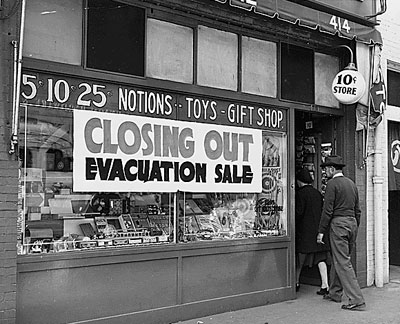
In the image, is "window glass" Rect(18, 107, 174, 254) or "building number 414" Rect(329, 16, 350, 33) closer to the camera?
"window glass" Rect(18, 107, 174, 254)

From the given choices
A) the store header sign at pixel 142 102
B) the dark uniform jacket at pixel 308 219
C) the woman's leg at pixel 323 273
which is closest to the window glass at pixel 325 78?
the store header sign at pixel 142 102

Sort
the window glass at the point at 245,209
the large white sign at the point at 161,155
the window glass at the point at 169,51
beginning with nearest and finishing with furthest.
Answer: the large white sign at the point at 161,155
the window glass at the point at 169,51
the window glass at the point at 245,209

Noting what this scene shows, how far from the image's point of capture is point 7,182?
5.06 meters

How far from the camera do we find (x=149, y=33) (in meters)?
6.39

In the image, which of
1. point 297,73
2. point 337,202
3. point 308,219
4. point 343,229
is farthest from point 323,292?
point 297,73

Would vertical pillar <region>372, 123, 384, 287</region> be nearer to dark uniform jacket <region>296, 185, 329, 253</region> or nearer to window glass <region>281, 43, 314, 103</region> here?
dark uniform jacket <region>296, 185, 329, 253</region>

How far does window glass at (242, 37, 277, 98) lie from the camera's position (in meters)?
7.41

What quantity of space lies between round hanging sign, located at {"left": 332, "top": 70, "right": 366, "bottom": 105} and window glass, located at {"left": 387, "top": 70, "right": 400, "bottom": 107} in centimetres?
163

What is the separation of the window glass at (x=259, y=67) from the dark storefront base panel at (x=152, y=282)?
2087 mm

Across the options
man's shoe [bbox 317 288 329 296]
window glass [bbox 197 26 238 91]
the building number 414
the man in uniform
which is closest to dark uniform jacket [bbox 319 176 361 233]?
the man in uniform

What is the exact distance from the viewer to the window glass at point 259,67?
7.41 metres

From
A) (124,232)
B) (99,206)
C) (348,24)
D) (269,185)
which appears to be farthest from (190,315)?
(348,24)

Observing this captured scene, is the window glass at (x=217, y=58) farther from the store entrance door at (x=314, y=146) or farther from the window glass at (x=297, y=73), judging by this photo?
the store entrance door at (x=314, y=146)

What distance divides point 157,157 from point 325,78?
349 centimetres
